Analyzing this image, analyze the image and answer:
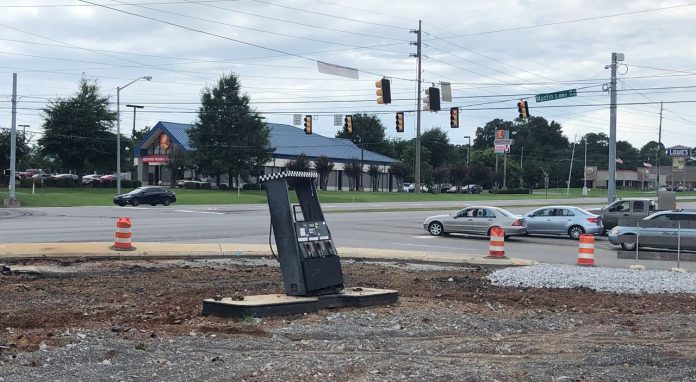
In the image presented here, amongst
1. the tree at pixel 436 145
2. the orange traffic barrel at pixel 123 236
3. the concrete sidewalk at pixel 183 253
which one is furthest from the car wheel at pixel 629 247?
the tree at pixel 436 145

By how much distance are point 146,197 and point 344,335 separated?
47.4 meters

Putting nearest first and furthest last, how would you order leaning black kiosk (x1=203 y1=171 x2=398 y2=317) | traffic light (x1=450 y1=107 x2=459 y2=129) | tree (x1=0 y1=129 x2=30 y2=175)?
1. leaning black kiosk (x1=203 y1=171 x2=398 y2=317)
2. traffic light (x1=450 y1=107 x2=459 y2=129)
3. tree (x1=0 y1=129 x2=30 y2=175)

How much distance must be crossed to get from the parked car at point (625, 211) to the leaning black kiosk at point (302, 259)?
23648 millimetres

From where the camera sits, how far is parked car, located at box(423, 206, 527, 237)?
3062cm

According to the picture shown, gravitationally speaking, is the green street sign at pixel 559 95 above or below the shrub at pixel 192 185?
above

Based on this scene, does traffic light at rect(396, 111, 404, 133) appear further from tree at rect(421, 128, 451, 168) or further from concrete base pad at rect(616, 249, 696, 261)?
tree at rect(421, 128, 451, 168)

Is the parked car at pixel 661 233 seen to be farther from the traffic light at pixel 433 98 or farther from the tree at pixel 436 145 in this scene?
the tree at pixel 436 145

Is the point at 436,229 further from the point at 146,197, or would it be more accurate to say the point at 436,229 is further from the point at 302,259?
the point at 146,197

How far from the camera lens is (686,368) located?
333 inches

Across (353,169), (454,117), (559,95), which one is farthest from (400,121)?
(353,169)

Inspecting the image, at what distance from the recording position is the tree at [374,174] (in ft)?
337

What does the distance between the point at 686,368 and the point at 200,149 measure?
2907 inches

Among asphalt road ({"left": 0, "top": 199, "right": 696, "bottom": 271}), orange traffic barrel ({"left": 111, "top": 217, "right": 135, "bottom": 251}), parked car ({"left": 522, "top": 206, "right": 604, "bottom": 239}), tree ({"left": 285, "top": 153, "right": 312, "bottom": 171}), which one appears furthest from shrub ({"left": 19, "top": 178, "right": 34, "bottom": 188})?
orange traffic barrel ({"left": 111, "top": 217, "right": 135, "bottom": 251})

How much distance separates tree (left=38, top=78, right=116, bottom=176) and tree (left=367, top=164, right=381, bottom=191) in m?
35.1
